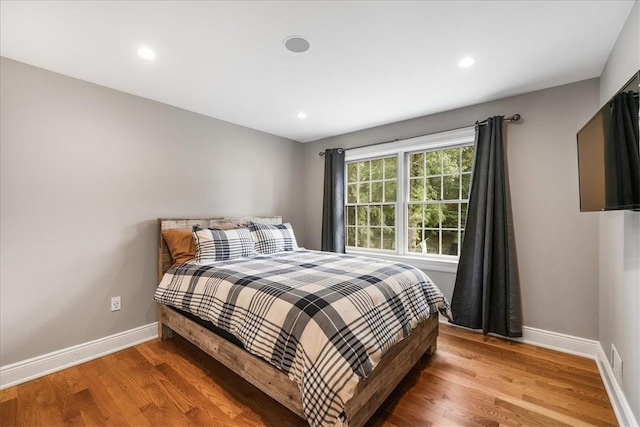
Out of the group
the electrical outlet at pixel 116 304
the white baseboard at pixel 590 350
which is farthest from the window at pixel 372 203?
the electrical outlet at pixel 116 304

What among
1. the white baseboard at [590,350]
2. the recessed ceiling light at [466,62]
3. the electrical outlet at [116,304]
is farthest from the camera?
the electrical outlet at [116,304]

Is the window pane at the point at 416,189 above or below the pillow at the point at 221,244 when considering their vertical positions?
above

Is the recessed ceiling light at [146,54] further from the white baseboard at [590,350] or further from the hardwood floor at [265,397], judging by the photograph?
the white baseboard at [590,350]

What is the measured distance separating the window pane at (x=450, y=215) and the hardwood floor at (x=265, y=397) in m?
1.35

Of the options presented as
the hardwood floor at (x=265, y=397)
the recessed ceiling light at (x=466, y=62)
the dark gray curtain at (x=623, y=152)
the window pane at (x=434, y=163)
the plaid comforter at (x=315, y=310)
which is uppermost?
the recessed ceiling light at (x=466, y=62)

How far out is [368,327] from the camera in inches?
61.4

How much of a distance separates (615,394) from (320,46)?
2.94 meters

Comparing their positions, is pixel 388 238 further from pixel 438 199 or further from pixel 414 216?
pixel 438 199

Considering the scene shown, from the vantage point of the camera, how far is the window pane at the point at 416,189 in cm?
339

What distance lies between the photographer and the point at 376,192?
3.81 metres

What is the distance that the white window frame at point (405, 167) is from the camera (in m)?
3.03

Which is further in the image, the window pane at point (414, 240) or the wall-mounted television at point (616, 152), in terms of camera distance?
the window pane at point (414, 240)

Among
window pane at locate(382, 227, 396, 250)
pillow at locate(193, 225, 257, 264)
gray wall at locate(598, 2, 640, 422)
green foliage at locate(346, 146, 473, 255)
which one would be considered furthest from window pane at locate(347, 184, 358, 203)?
gray wall at locate(598, 2, 640, 422)

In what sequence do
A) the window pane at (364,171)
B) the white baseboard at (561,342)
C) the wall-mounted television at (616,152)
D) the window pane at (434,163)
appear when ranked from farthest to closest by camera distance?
1. the window pane at (364,171)
2. the window pane at (434,163)
3. the white baseboard at (561,342)
4. the wall-mounted television at (616,152)
